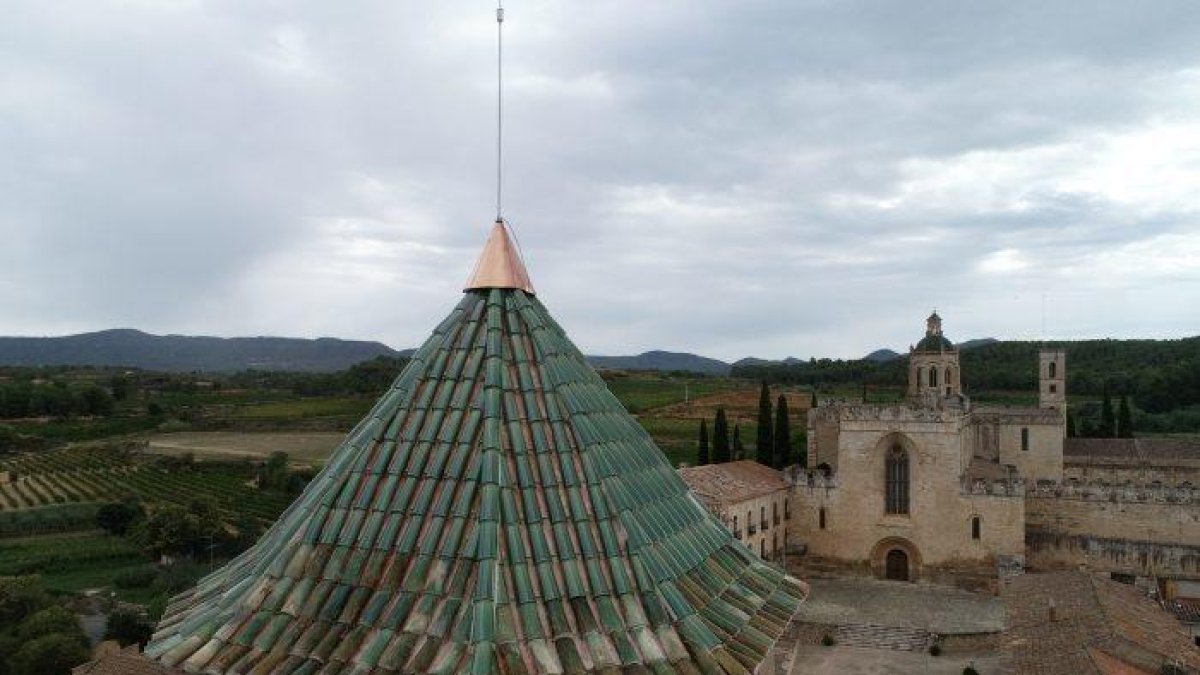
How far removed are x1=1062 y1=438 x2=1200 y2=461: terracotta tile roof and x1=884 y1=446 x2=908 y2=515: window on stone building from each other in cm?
1170

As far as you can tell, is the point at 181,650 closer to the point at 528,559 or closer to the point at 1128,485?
the point at 528,559

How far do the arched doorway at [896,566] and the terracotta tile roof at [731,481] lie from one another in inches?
183

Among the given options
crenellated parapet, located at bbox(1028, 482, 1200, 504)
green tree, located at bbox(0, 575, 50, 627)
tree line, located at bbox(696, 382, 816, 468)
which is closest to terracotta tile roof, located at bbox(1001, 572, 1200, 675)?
crenellated parapet, located at bbox(1028, 482, 1200, 504)

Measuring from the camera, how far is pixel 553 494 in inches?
159

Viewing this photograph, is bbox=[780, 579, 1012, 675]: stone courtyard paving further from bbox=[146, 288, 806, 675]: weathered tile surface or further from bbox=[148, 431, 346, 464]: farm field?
bbox=[148, 431, 346, 464]: farm field

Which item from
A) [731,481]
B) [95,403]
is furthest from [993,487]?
[95,403]

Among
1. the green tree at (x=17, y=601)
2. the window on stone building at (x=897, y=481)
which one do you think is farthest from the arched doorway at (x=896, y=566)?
the green tree at (x=17, y=601)

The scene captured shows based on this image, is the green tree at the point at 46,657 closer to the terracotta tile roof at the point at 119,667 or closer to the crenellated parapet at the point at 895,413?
the terracotta tile roof at the point at 119,667

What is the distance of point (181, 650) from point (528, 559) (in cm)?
185

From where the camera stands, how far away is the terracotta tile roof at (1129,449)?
3575cm

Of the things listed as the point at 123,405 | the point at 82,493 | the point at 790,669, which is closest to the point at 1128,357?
the point at 790,669

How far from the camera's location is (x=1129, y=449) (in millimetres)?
36500

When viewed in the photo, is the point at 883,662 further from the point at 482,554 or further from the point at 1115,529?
the point at 482,554

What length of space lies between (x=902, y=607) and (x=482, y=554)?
1033 inches
